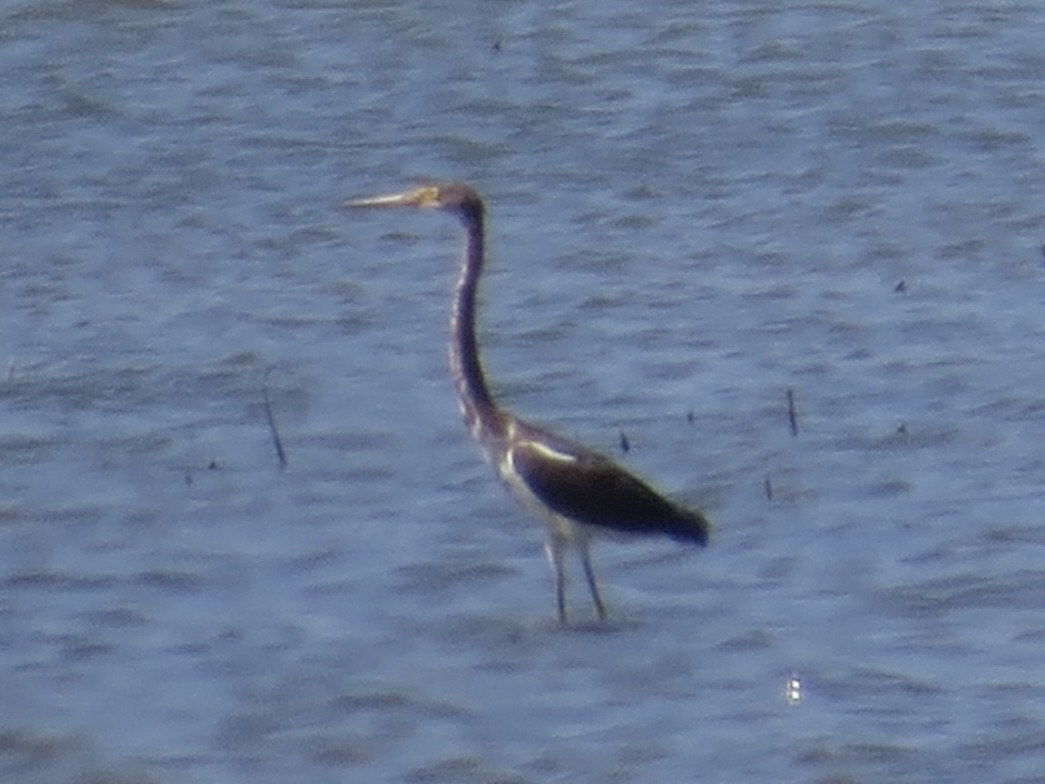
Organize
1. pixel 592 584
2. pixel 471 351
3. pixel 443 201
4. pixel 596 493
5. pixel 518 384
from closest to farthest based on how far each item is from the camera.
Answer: pixel 592 584, pixel 596 493, pixel 471 351, pixel 443 201, pixel 518 384

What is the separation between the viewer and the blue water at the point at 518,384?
27.9 feet

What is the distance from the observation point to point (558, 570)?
9.45 m

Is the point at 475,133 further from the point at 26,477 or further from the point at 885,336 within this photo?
the point at 26,477

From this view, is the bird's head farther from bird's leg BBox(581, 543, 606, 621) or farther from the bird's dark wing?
bird's leg BBox(581, 543, 606, 621)

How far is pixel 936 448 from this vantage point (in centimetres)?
1044

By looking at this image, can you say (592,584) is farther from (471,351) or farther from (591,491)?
(471,351)

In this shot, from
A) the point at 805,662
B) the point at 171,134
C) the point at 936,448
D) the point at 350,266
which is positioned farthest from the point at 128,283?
the point at 805,662

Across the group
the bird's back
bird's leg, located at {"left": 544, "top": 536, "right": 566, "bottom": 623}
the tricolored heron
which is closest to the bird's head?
the tricolored heron

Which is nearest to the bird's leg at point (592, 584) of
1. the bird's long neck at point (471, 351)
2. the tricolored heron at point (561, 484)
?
→ the tricolored heron at point (561, 484)

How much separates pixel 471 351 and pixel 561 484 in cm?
57

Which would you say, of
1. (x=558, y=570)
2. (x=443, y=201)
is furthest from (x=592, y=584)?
(x=443, y=201)

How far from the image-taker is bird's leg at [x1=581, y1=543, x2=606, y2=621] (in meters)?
9.27

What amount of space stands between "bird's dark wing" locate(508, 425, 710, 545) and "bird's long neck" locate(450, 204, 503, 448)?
172 mm

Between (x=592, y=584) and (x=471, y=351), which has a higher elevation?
(x=471, y=351)
